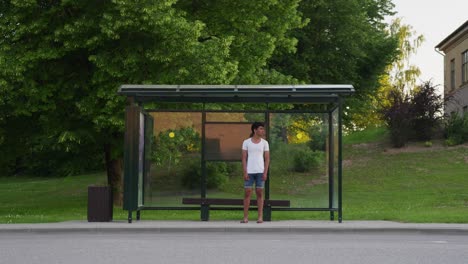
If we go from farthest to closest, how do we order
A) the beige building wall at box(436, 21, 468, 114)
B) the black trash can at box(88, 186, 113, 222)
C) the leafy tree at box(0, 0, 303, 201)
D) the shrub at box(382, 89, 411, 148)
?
1. the beige building wall at box(436, 21, 468, 114)
2. the shrub at box(382, 89, 411, 148)
3. the leafy tree at box(0, 0, 303, 201)
4. the black trash can at box(88, 186, 113, 222)

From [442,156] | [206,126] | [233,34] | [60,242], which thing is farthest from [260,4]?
[60,242]

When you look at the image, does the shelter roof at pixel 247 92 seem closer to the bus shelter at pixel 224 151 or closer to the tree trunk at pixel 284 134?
the bus shelter at pixel 224 151

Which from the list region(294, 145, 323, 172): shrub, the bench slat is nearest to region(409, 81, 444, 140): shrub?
region(294, 145, 323, 172): shrub

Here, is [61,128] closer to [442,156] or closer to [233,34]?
[233,34]

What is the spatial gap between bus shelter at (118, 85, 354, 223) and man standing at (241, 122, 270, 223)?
0.75m

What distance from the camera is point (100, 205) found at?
16.9 metres

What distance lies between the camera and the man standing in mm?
16656

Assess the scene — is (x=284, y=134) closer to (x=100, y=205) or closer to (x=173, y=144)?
(x=173, y=144)

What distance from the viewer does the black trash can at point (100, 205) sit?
1689cm

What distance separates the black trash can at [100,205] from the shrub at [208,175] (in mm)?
1847

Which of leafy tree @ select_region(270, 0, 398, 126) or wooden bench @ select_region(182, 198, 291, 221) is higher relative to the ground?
leafy tree @ select_region(270, 0, 398, 126)

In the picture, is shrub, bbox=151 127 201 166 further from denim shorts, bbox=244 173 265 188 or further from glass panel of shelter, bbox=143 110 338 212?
denim shorts, bbox=244 173 265 188

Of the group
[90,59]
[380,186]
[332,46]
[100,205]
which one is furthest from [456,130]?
[100,205]

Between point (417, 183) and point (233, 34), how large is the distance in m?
10.1
